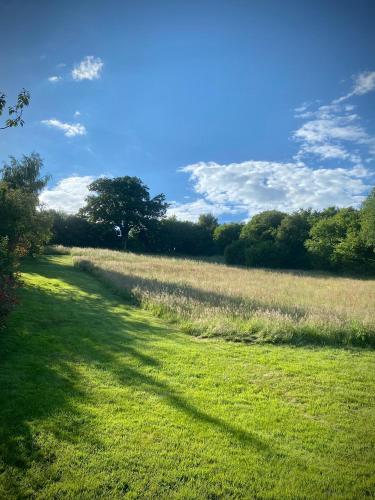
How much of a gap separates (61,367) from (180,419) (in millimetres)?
3302

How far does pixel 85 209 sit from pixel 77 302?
51.2 metres

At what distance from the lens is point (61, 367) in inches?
281

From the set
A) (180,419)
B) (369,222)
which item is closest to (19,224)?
(180,419)

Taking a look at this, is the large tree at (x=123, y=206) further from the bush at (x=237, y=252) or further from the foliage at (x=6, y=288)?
the foliage at (x=6, y=288)

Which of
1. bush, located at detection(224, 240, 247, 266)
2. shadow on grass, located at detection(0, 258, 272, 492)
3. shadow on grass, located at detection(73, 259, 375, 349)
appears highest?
bush, located at detection(224, 240, 247, 266)

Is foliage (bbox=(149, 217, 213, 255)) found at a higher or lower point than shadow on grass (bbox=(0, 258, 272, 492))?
higher

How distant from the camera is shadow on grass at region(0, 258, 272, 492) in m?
4.75

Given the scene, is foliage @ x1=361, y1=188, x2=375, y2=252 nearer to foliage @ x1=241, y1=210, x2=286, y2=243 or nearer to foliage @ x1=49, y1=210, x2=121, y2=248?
foliage @ x1=241, y1=210, x2=286, y2=243

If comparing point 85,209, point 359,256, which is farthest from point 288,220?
point 85,209

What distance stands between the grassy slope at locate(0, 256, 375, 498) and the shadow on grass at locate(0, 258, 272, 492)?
3cm

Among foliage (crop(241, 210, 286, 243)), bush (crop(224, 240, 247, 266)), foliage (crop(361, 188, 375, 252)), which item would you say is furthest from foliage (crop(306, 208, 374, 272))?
bush (crop(224, 240, 247, 266))

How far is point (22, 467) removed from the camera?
406 centimetres

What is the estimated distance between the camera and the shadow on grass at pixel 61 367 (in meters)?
4.75

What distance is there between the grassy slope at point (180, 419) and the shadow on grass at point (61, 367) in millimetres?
27
